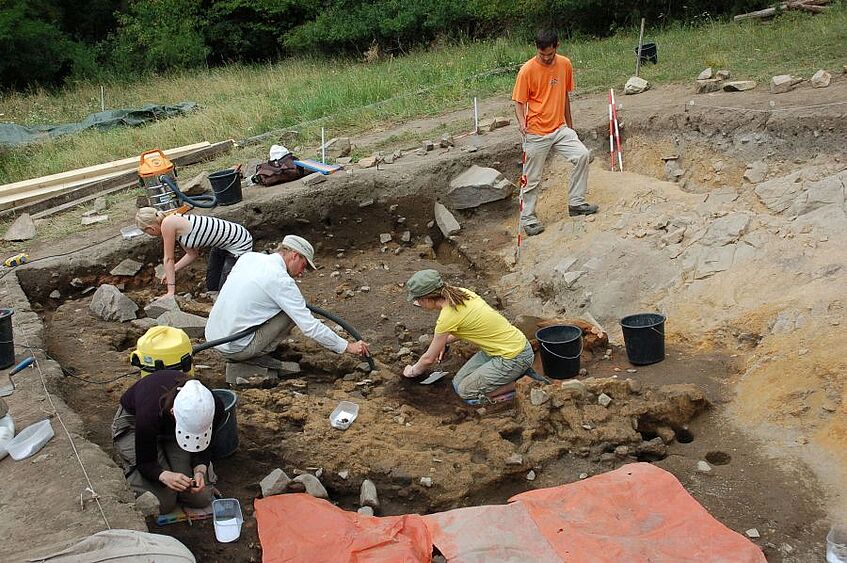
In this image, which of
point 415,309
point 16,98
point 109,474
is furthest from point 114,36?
point 109,474

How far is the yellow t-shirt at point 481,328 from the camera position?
632 cm

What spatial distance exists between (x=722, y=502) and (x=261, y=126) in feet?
35.9

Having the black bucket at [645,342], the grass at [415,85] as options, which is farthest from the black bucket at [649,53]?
the black bucket at [645,342]

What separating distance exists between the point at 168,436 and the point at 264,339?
189cm

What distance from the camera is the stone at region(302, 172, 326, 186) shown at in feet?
34.0

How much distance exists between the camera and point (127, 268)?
927cm

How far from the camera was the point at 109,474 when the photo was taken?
4.70 metres

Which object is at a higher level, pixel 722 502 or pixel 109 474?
pixel 109 474

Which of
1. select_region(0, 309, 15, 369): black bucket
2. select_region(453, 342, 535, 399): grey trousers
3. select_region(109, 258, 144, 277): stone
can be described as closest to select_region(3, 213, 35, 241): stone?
select_region(109, 258, 144, 277): stone

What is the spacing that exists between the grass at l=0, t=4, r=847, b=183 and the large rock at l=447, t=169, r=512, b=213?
129 inches

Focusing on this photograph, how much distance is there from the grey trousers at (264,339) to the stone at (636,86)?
23.1 ft

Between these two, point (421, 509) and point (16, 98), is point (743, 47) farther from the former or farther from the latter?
point (16, 98)

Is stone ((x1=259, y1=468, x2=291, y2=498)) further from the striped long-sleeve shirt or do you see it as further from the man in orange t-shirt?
the man in orange t-shirt

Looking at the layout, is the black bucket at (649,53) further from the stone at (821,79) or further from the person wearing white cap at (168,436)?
the person wearing white cap at (168,436)
